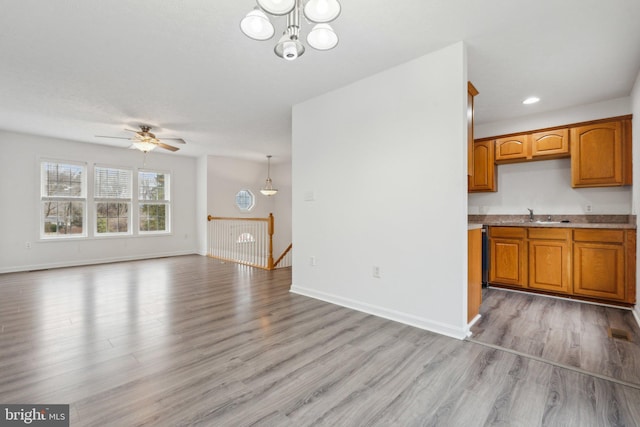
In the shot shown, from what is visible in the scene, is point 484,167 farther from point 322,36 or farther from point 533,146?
point 322,36

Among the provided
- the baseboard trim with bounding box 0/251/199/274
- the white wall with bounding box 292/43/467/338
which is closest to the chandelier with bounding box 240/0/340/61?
the white wall with bounding box 292/43/467/338

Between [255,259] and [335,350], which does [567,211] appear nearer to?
[335,350]

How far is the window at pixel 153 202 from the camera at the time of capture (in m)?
7.04

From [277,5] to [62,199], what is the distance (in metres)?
6.73

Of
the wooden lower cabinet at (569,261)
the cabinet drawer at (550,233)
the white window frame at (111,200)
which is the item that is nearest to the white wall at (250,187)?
the white window frame at (111,200)

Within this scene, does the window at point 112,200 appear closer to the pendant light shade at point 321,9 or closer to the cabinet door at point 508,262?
the pendant light shade at point 321,9

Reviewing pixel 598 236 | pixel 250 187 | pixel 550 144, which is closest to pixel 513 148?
pixel 550 144

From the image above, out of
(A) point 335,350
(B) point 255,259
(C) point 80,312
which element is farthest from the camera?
(B) point 255,259

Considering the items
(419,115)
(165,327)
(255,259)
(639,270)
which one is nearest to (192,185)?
(255,259)

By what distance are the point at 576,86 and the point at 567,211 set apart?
1.75m

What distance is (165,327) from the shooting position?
2.78m

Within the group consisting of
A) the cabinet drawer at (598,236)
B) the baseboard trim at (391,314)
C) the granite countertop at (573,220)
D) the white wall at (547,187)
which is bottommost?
the baseboard trim at (391,314)

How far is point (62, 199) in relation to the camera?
233 inches

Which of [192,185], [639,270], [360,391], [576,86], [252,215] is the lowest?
[360,391]
